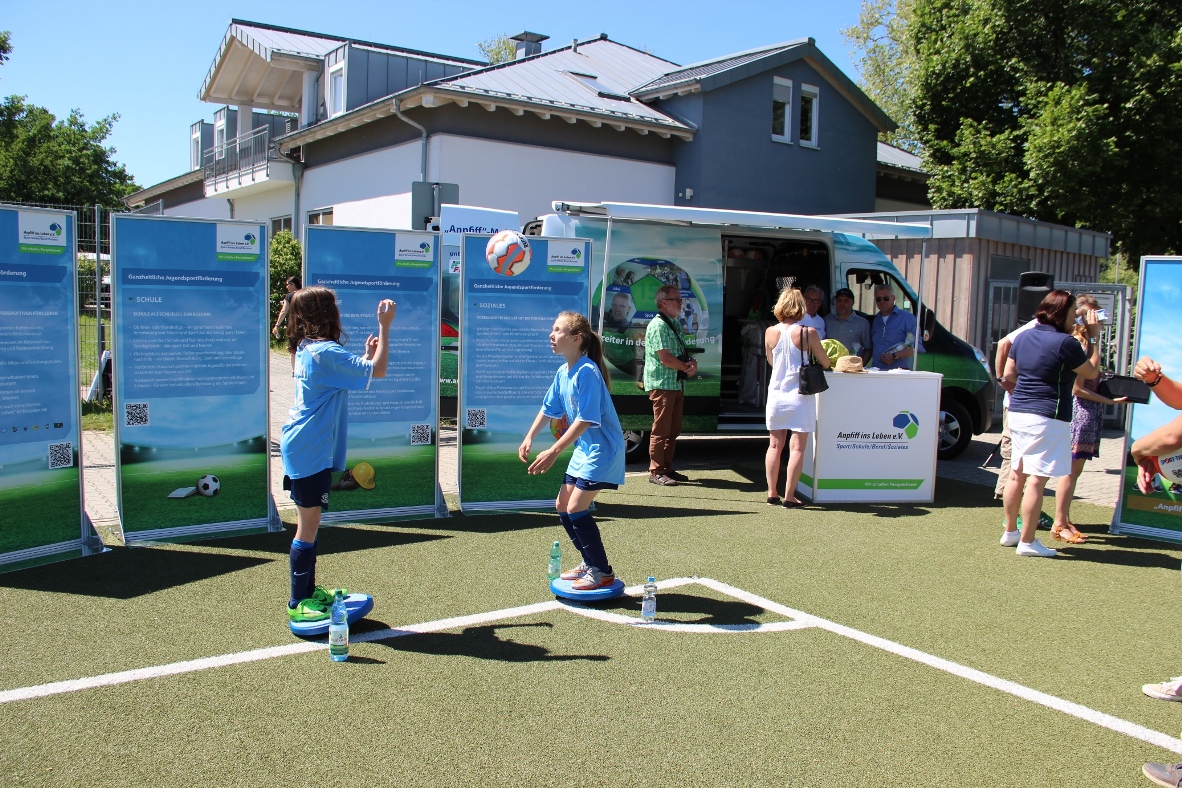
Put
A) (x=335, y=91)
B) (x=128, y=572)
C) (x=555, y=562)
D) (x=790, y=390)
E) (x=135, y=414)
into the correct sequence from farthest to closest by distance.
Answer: (x=335, y=91)
(x=790, y=390)
(x=135, y=414)
(x=128, y=572)
(x=555, y=562)

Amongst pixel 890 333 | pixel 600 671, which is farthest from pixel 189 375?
pixel 890 333

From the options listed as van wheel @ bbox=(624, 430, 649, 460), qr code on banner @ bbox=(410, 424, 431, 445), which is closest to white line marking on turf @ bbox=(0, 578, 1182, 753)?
qr code on banner @ bbox=(410, 424, 431, 445)

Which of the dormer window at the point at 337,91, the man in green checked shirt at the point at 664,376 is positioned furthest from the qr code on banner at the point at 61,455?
the dormer window at the point at 337,91

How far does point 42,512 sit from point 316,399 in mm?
2529

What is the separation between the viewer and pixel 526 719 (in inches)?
153

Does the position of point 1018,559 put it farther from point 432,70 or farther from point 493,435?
→ point 432,70

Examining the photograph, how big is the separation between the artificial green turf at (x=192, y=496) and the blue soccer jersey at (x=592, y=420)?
2851 mm

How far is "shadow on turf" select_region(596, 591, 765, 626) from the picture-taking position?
17.1 ft

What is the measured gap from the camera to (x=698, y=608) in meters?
5.39

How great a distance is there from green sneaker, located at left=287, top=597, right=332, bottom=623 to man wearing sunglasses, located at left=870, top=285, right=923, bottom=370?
7126 millimetres

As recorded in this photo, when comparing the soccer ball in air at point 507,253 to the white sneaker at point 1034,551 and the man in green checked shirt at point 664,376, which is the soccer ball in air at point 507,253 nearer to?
the man in green checked shirt at point 664,376

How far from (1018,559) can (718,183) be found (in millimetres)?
15538

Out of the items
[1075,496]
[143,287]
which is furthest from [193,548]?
[1075,496]

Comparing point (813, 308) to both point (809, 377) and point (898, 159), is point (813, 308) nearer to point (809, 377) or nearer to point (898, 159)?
point (809, 377)
